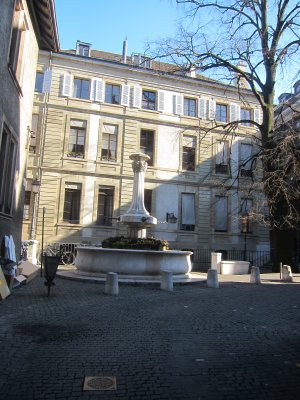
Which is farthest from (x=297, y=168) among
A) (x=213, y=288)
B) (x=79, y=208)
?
(x=79, y=208)

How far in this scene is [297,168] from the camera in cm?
1866

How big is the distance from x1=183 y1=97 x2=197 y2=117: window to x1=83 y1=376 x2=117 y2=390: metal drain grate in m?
29.8

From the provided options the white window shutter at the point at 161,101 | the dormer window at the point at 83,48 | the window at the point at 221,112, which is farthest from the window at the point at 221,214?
the dormer window at the point at 83,48

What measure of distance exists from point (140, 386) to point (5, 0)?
395 inches

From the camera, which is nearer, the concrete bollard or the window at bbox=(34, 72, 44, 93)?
the concrete bollard

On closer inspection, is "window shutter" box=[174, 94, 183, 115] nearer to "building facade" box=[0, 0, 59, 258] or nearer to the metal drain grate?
"building facade" box=[0, 0, 59, 258]

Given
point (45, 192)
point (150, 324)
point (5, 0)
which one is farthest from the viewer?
point (45, 192)

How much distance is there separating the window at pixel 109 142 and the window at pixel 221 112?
9.31m

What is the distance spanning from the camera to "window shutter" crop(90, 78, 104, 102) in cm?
2970

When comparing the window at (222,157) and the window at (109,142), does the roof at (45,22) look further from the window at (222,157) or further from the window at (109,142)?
Answer: the window at (222,157)

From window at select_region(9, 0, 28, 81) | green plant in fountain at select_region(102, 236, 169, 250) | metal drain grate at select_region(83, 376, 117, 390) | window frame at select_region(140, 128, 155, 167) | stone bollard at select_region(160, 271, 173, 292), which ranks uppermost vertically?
window frame at select_region(140, 128, 155, 167)

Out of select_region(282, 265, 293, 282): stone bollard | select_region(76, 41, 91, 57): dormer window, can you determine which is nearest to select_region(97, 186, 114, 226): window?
select_region(76, 41, 91, 57): dormer window

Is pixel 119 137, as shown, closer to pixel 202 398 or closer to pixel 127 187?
pixel 127 187

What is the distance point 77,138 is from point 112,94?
4.52 m
